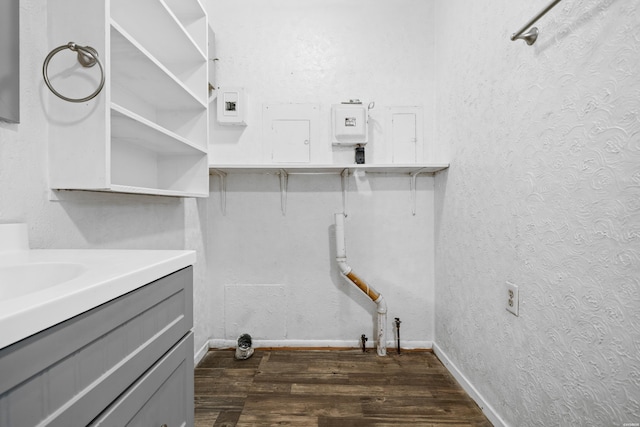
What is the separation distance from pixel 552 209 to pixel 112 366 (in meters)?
1.29

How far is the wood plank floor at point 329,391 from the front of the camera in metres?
1.40

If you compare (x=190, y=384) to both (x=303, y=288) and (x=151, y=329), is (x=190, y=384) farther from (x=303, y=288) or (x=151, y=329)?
(x=303, y=288)

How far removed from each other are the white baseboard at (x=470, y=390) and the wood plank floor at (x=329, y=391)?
29mm

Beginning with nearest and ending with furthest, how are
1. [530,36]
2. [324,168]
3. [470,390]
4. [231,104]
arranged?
[530,36] < [470,390] < [324,168] < [231,104]

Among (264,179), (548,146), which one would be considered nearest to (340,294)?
(264,179)

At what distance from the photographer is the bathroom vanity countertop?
37 centimetres

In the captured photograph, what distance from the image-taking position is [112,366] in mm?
536

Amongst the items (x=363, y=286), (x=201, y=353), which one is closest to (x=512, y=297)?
(x=363, y=286)

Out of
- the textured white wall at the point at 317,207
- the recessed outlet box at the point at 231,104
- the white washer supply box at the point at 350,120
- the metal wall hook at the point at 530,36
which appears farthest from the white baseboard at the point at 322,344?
the metal wall hook at the point at 530,36

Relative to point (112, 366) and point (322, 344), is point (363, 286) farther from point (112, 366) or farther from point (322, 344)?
point (112, 366)

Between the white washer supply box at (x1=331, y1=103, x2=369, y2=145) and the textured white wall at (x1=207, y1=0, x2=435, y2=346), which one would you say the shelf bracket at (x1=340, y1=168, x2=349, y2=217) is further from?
the white washer supply box at (x1=331, y1=103, x2=369, y2=145)

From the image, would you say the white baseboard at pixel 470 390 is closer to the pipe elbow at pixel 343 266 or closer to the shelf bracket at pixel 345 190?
the pipe elbow at pixel 343 266

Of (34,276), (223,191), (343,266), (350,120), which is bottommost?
(343,266)

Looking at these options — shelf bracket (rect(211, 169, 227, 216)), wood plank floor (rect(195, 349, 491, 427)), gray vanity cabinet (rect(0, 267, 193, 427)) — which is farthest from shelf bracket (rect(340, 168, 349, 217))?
gray vanity cabinet (rect(0, 267, 193, 427))
